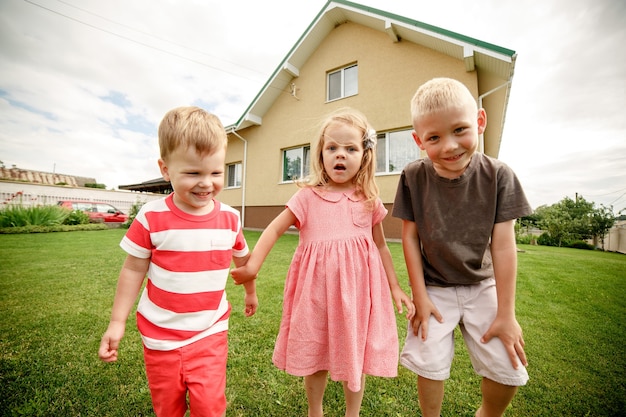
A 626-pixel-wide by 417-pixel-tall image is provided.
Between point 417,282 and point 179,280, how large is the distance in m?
1.19

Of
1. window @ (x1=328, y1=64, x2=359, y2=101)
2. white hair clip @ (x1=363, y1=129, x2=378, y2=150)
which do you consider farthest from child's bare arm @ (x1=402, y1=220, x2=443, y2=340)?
window @ (x1=328, y1=64, x2=359, y2=101)

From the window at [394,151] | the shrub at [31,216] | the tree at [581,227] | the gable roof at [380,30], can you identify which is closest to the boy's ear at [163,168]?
the gable roof at [380,30]

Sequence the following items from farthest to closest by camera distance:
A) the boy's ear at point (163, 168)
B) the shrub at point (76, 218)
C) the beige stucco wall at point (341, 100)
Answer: the shrub at point (76, 218), the beige stucco wall at point (341, 100), the boy's ear at point (163, 168)

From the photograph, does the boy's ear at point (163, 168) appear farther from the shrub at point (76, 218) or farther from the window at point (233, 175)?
the shrub at point (76, 218)

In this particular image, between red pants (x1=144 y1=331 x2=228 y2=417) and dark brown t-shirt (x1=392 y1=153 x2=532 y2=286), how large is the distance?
121cm

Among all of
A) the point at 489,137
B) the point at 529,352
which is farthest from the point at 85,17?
the point at 489,137

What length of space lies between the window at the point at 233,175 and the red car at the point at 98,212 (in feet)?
19.8

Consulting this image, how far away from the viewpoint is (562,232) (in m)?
20.8

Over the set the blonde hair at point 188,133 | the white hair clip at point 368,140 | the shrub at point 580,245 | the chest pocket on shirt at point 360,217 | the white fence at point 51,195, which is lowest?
the shrub at point 580,245

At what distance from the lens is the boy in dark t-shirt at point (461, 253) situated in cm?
138

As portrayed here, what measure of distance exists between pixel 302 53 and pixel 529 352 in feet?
37.4

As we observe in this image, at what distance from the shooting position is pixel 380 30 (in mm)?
9438

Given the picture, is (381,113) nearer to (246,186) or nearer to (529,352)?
(246,186)

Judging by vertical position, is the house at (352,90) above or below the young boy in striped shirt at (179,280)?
above
